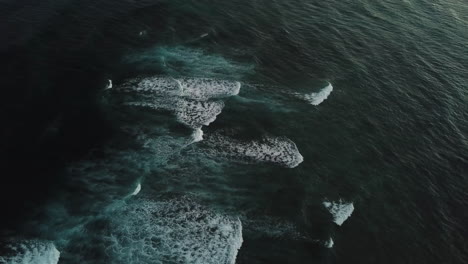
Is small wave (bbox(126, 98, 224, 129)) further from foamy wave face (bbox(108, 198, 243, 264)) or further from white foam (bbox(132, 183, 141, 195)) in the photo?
foamy wave face (bbox(108, 198, 243, 264))

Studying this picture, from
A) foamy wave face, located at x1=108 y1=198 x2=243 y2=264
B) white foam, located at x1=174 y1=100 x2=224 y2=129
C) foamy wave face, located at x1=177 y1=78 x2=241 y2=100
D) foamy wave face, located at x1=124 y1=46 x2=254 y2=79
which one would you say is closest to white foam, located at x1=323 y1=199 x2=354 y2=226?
foamy wave face, located at x1=108 y1=198 x2=243 y2=264

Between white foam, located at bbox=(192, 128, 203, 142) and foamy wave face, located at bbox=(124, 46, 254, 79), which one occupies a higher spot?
foamy wave face, located at bbox=(124, 46, 254, 79)

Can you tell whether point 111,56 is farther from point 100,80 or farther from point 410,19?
point 410,19

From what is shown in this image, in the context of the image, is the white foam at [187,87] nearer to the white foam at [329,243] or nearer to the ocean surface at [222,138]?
the ocean surface at [222,138]

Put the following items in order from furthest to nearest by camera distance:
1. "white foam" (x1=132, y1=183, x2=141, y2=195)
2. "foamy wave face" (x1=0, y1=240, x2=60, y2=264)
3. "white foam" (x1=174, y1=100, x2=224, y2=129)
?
"white foam" (x1=174, y1=100, x2=224, y2=129), "white foam" (x1=132, y1=183, x2=141, y2=195), "foamy wave face" (x1=0, y1=240, x2=60, y2=264)

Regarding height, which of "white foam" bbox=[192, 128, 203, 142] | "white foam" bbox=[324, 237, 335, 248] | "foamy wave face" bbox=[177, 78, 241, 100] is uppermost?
"foamy wave face" bbox=[177, 78, 241, 100]

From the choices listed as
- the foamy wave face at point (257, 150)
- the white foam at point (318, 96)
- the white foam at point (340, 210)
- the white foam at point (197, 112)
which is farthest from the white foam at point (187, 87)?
the white foam at point (340, 210)

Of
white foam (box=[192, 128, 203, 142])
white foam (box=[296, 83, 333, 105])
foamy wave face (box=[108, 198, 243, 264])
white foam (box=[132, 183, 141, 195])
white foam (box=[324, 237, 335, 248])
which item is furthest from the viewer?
white foam (box=[296, 83, 333, 105])
